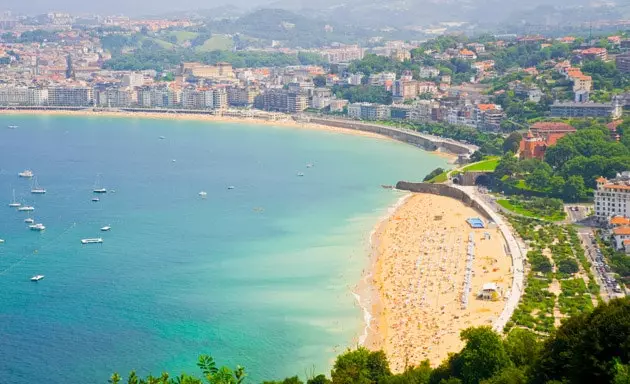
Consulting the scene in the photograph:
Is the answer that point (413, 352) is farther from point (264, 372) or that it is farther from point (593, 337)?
point (593, 337)

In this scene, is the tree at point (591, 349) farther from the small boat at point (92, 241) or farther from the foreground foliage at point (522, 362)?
the small boat at point (92, 241)

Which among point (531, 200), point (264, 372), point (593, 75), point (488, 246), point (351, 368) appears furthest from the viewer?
point (593, 75)

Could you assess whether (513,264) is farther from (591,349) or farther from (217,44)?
(217,44)

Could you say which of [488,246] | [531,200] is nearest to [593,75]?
[531,200]

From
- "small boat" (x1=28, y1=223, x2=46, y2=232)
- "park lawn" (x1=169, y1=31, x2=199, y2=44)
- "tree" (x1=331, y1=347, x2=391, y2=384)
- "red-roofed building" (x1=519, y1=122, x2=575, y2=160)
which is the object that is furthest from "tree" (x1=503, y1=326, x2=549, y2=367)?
"park lawn" (x1=169, y1=31, x2=199, y2=44)

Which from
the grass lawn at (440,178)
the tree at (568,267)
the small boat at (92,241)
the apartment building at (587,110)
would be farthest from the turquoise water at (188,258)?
the apartment building at (587,110)

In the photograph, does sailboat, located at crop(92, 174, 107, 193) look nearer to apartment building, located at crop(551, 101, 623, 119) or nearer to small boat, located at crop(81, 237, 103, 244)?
small boat, located at crop(81, 237, 103, 244)

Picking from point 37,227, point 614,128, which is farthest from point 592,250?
point 37,227
